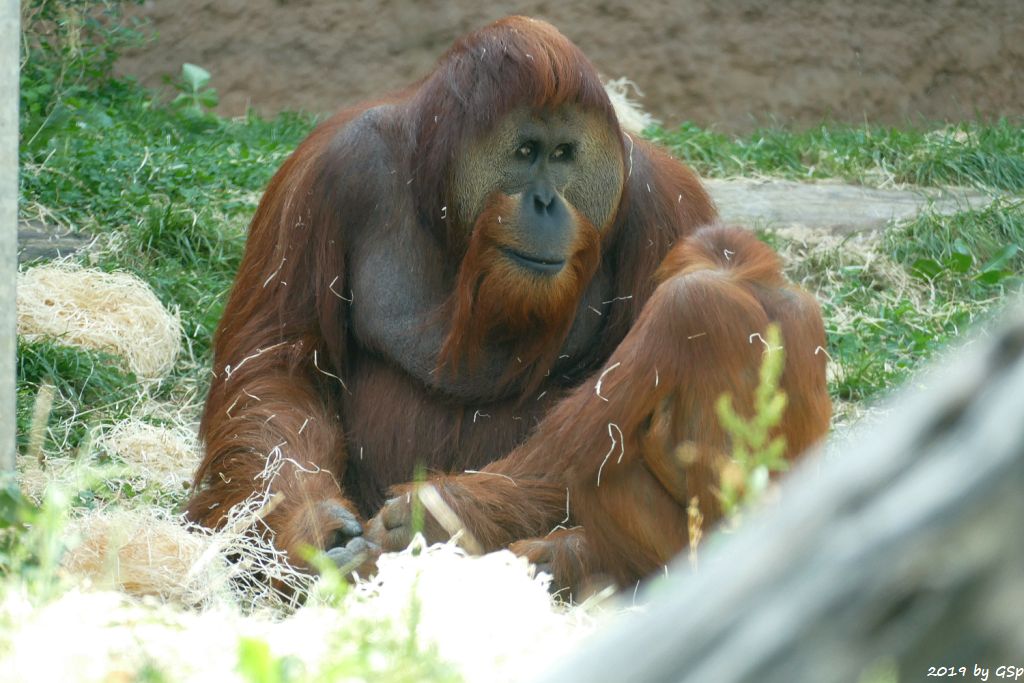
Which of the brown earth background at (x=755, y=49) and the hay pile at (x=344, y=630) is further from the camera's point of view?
the brown earth background at (x=755, y=49)

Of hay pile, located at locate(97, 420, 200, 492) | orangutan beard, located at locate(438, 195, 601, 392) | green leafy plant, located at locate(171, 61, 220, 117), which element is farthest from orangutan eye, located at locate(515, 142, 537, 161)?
green leafy plant, located at locate(171, 61, 220, 117)

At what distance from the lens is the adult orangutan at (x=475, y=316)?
2779 mm

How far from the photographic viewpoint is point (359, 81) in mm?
7801

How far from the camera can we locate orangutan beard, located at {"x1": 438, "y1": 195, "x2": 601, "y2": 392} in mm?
3156

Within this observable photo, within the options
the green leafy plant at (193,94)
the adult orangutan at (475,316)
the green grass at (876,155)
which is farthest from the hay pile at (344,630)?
the green leafy plant at (193,94)

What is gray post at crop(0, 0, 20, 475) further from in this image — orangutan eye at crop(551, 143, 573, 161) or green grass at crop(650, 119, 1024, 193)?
green grass at crop(650, 119, 1024, 193)

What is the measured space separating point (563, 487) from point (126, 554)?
924 mm

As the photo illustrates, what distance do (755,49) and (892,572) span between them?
7.28 meters

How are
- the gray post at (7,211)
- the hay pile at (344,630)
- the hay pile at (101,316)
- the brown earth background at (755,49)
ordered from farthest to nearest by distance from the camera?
the brown earth background at (755,49), the hay pile at (101,316), the gray post at (7,211), the hay pile at (344,630)

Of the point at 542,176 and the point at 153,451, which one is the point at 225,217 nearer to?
the point at 153,451

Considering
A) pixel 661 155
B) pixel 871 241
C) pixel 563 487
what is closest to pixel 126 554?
pixel 563 487

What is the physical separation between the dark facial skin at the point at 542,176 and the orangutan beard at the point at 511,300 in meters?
0.03

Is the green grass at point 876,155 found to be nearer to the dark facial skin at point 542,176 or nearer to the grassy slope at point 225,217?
the grassy slope at point 225,217

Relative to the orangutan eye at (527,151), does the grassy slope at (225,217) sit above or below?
below
